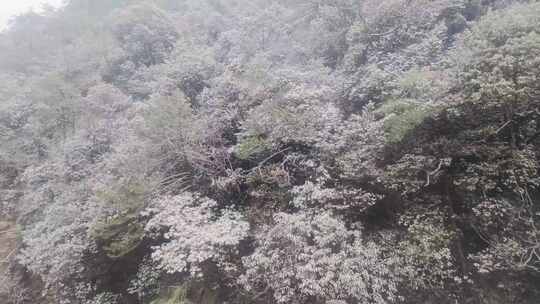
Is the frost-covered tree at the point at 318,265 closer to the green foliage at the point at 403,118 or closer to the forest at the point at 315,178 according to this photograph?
the forest at the point at 315,178

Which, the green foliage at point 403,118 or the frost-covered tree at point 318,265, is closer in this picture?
the frost-covered tree at point 318,265

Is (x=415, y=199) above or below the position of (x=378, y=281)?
above

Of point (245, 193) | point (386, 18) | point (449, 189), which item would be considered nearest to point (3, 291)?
point (245, 193)

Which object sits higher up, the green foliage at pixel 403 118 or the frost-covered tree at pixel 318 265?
the green foliage at pixel 403 118

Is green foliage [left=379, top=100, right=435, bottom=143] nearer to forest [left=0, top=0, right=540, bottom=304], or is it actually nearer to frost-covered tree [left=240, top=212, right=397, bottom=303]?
forest [left=0, top=0, right=540, bottom=304]

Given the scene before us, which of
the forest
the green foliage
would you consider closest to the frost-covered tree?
the forest

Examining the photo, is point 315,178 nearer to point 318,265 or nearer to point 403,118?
point 318,265

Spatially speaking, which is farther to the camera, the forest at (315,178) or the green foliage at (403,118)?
the green foliage at (403,118)

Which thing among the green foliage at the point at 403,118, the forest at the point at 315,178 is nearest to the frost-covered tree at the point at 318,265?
the forest at the point at 315,178

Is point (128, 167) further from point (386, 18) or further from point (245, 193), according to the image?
point (386, 18)
